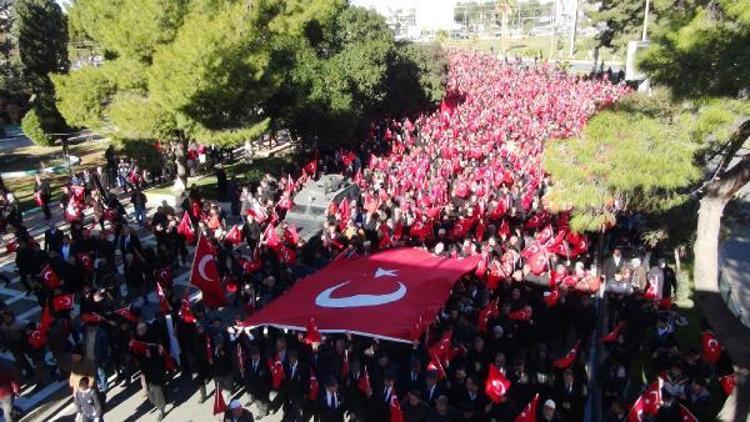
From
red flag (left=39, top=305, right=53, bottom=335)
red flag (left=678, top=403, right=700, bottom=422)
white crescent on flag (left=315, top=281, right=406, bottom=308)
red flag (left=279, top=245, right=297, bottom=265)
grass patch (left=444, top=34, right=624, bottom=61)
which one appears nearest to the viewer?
red flag (left=678, top=403, right=700, bottom=422)

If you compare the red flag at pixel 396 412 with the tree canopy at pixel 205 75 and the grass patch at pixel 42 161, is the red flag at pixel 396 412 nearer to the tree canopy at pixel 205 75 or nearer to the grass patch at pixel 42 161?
the tree canopy at pixel 205 75

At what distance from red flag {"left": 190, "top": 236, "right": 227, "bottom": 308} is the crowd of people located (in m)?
0.43

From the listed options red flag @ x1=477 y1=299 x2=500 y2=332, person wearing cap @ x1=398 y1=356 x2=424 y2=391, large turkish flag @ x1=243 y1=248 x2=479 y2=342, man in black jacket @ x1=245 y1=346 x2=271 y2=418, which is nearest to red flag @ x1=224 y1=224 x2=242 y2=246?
large turkish flag @ x1=243 y1=248 x2=479 y2=342

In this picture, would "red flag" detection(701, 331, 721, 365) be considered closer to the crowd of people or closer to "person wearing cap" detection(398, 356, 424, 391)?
the crowd of people

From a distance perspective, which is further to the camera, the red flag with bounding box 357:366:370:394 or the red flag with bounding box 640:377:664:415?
the red flag with bounding box 357:366:370:394

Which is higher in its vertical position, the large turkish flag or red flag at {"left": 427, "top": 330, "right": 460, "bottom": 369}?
the large turkish flag

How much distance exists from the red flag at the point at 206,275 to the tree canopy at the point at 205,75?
8.24 m

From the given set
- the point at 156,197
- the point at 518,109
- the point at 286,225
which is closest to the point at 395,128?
the point at 518,109

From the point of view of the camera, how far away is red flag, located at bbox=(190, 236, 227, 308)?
36.4 ft

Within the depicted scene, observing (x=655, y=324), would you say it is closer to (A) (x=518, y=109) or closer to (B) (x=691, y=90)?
(B) (x=691, y=90)

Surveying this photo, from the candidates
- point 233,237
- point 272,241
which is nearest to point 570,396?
point 272,241

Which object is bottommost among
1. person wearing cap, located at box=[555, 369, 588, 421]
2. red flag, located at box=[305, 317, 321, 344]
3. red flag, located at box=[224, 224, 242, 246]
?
person wearing cap, located at box=[555, 369, 588, 421]

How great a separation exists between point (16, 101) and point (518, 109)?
100ft

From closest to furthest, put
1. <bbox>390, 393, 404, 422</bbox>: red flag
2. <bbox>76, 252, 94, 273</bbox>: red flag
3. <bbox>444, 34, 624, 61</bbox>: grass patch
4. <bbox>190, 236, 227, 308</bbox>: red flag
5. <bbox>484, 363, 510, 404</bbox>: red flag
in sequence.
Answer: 1. <bbox>390, 393, 404, 422</bbox>: red flag
2. <bbox>484, 363, 510, 404</bbox>: red flag
3. <bbox>190, 236, 227, 308</bbox>: red flag
4. <bbox>76, 252, 94, 273</bbox>: red flag
5. <bbox>444, 34, 624, 61</bbox>: grass patch
